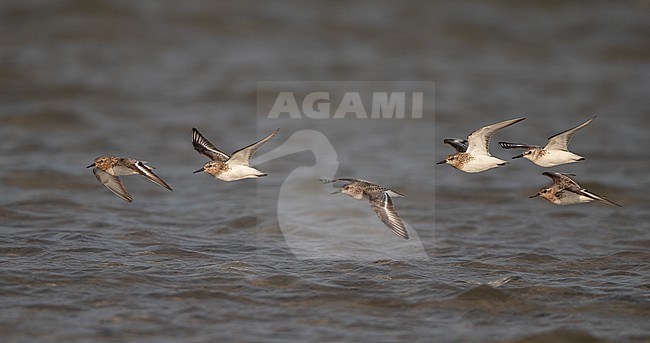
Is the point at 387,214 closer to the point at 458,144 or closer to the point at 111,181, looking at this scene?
the point at 458,144

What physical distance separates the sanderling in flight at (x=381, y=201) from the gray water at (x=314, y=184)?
1.55 feet

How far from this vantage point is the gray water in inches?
246

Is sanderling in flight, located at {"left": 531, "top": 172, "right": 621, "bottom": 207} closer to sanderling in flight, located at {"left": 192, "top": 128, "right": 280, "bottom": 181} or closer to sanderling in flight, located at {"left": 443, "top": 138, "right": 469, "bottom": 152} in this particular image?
sanderling in flight, located at {"left": 443, "top": 138, "right": 469, "bottom": 152}

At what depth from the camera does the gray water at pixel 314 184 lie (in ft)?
20.5

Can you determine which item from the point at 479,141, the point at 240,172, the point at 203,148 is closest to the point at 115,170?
the point at 203,148

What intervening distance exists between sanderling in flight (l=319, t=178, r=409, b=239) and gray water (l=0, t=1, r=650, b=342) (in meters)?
0.47

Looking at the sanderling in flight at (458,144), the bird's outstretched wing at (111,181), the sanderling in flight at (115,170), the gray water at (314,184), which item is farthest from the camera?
the sanderling in flight at (458,144)

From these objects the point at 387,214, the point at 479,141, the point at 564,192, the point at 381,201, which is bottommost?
the point at 387,214

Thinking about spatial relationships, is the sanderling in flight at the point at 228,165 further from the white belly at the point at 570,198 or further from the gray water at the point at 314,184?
the white belly at the point at 570,198

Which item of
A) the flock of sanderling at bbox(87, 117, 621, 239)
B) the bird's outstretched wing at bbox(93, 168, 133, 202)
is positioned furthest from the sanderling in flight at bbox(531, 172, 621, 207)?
the bird's outstretched wing at bbox(93, 168, 133, 202)

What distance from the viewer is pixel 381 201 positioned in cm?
717

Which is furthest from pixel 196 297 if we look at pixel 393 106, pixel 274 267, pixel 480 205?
pixel 393 106

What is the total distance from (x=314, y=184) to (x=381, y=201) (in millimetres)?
3342

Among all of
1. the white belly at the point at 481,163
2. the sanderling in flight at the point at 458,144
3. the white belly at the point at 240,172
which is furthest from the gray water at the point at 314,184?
the sanderling in flight at the point at 458,144
